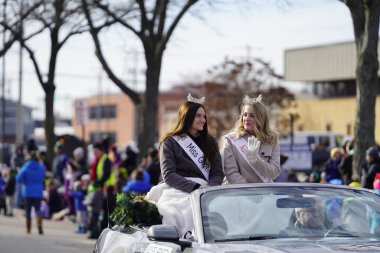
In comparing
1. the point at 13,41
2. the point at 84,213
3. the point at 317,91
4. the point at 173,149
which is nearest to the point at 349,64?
the point at 317,91

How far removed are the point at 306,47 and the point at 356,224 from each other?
45.8m

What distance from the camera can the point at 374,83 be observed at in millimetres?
16719

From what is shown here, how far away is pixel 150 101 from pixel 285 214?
1700 cm

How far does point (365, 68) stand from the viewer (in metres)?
16.5

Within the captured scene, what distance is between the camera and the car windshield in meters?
6.97

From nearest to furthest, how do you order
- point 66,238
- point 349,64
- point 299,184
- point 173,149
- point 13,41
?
point 299,184
point 173,149
point 66,238
point 13,41
point 349,64

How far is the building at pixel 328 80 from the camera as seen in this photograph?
50625 millimetres

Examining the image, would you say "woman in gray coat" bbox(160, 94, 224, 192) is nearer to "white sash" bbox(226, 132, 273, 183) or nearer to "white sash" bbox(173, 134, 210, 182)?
"white sash" bbox(173, 134, 210, 182)

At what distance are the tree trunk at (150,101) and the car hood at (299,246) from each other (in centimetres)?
1716

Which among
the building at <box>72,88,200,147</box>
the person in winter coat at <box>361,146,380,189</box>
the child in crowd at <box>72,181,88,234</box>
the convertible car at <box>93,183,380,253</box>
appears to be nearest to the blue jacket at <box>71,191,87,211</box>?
the child in crowd at <box>72,181,88,234</box>

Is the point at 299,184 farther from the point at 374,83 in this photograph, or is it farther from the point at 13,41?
the point at 13,41

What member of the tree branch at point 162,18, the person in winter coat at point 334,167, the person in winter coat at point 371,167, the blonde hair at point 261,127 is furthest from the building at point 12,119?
the blonde hair at point 261,127

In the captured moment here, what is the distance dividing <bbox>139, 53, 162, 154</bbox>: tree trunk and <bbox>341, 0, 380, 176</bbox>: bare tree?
7772 millimetres

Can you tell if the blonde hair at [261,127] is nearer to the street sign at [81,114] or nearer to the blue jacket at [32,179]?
the blue jacket at [32,179]
